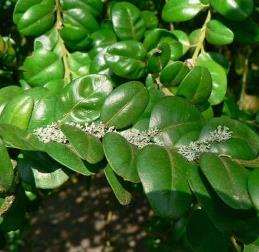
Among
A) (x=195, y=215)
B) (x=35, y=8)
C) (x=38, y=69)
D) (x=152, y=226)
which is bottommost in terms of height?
(x=152, y=226)

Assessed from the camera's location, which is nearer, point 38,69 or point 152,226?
point 38,69

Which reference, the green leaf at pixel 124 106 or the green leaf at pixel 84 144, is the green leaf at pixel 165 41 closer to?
the green leaf at pixel 124 106

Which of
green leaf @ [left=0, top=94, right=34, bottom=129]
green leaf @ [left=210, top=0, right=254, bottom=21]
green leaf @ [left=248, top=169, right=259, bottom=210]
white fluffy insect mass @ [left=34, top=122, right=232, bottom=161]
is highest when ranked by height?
green leaf @ [left=210, top=0, right=254, bottom=21]

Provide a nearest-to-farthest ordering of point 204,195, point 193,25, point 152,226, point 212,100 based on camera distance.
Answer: point 204,195 < point 212,100 < point 193,25 < point 152,226

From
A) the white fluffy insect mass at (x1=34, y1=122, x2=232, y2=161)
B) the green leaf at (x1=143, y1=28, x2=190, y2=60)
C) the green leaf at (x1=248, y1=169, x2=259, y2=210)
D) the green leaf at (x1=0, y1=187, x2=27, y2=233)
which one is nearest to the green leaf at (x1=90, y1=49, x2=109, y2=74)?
the green leaf at (x1=143, y1=28, x2=190, y2=60)

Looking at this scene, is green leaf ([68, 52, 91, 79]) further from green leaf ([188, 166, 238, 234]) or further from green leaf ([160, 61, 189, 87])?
green leaf ([188, 166, 238, 234])

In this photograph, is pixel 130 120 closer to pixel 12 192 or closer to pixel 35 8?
pixel 12 192

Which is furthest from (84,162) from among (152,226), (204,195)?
(152,226)
